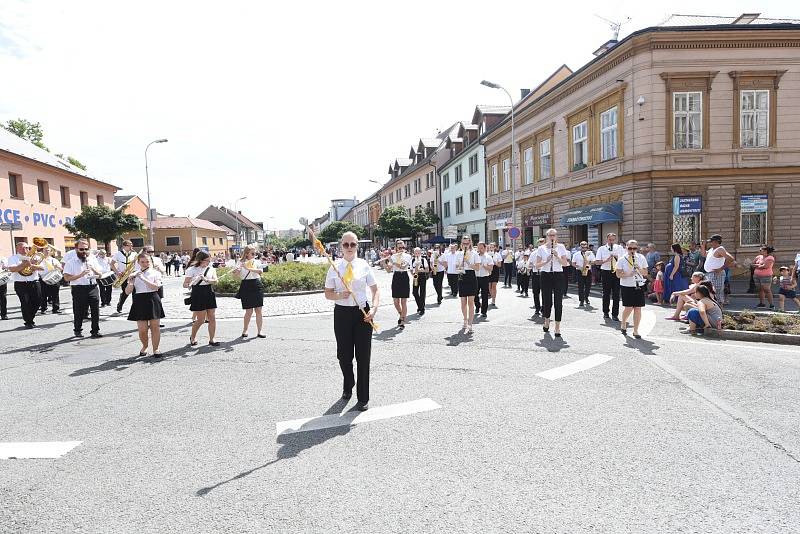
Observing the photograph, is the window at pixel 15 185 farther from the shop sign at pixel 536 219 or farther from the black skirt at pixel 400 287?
the shop sign at pixel 536 219

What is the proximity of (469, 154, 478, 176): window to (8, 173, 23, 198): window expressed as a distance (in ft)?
102

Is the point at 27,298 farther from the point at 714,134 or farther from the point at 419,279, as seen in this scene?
the point at 714,134

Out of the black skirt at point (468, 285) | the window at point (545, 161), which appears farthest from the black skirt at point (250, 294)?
the window at point (545, 161)

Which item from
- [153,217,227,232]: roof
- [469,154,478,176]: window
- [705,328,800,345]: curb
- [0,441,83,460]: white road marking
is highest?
[469,154,478,176]: window

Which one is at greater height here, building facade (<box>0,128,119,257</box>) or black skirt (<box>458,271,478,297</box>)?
building facade (<box>0,128,119,257</box>)

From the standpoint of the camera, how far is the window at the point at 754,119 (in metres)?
18.6

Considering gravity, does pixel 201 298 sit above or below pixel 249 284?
below

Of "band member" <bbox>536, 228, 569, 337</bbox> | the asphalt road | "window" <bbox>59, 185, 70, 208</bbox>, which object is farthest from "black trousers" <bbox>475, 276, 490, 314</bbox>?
"window" <bbox>59, 185, 70, 208</bbox>

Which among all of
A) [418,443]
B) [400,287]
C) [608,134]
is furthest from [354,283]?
[608,134]

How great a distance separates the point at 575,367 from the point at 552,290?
2497 millimetres

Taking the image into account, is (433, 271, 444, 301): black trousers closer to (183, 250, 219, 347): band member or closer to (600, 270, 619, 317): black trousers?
(600, 270, 619, 317): black trousers

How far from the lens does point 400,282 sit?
10344mm

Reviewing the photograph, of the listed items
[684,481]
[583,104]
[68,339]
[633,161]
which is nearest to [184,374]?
[68,339]

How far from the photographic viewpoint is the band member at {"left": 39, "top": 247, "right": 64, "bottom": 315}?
11766mm
